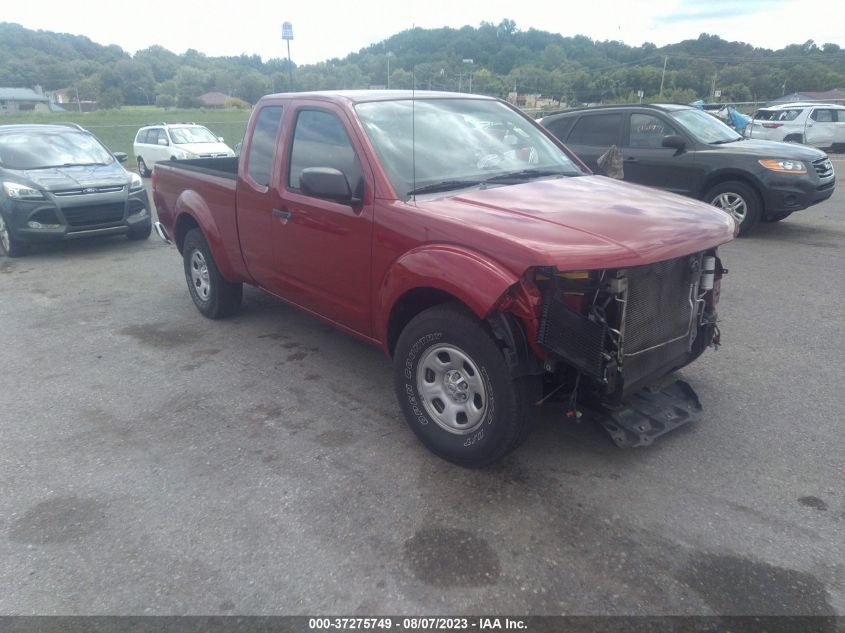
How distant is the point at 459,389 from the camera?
130 inches

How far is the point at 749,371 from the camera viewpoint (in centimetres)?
450

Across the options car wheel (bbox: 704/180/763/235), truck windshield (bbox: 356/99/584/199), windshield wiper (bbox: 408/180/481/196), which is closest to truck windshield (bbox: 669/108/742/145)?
car wheel (bbox: 704/180/763/235)

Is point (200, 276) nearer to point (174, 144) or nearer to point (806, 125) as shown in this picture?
point (174, 144)

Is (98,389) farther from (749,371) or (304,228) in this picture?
(749,371)

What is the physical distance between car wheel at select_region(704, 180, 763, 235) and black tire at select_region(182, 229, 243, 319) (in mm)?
6700

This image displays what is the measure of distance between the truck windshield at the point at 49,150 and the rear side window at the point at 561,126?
7172 millimetres

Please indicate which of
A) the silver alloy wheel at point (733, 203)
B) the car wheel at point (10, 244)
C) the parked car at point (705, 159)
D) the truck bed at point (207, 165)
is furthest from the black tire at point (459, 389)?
the car wheel at point (10, 244)

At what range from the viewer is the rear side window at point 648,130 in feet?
30.2

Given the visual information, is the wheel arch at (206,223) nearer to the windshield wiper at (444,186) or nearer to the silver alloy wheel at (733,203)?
the windshield wiper at (444,186)

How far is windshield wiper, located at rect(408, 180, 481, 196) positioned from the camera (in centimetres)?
Answer: 365

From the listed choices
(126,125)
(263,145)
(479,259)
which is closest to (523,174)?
(479,259)

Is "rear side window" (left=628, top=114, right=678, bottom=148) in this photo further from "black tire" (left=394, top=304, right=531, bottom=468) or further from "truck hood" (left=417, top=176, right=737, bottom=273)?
"black tire" (left=394, top=304, right=531, bottom=468)

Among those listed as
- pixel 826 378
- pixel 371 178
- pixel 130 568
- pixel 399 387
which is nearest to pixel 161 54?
pixel 371 178

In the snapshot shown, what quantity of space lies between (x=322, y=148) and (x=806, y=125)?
21.2 m
